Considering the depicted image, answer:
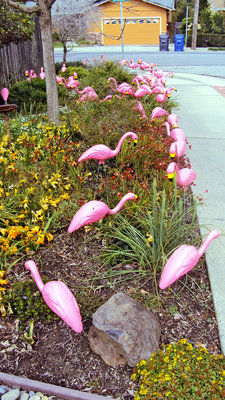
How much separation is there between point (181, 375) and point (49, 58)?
16.4 ft

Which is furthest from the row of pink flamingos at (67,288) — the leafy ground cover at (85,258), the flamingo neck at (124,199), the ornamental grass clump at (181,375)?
the ornamental grass clump at (181,375)

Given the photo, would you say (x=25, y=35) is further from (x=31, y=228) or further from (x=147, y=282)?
(x=147, y=282)

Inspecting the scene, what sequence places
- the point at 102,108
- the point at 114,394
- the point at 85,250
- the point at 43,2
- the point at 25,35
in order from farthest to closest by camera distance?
1. the point at 25,35
2. the point at 102,108
3. the point at 43,2
4. the point at 85,250
5. the point at 114,394

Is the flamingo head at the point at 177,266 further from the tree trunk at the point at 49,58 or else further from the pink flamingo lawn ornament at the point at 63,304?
the tree trunk at the point at 49,58

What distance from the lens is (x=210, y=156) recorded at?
536 centimetres

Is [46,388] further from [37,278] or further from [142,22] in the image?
[142,22]

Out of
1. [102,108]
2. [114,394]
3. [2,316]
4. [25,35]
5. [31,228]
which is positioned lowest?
[114,394]

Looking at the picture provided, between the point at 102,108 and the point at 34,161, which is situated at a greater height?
the point at 102,108

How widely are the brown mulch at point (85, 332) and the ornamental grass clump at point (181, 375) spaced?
5.0 inches

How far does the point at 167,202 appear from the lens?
3.57 metres

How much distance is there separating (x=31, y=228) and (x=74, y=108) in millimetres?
4140

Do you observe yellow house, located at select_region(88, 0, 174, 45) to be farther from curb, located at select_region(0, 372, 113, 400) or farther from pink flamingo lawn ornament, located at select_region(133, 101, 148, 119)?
curb, located at select_region(0, 372, 113, 400)

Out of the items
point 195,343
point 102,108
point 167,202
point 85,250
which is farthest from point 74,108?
point 195,343

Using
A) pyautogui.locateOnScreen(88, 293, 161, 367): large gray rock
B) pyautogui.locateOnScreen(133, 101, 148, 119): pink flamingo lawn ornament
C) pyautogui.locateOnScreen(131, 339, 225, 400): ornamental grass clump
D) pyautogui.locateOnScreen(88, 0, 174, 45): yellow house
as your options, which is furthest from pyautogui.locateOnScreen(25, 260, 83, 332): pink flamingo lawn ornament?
pyautogui.locateOnScreen(88, 0, 174, 45): yellow house
